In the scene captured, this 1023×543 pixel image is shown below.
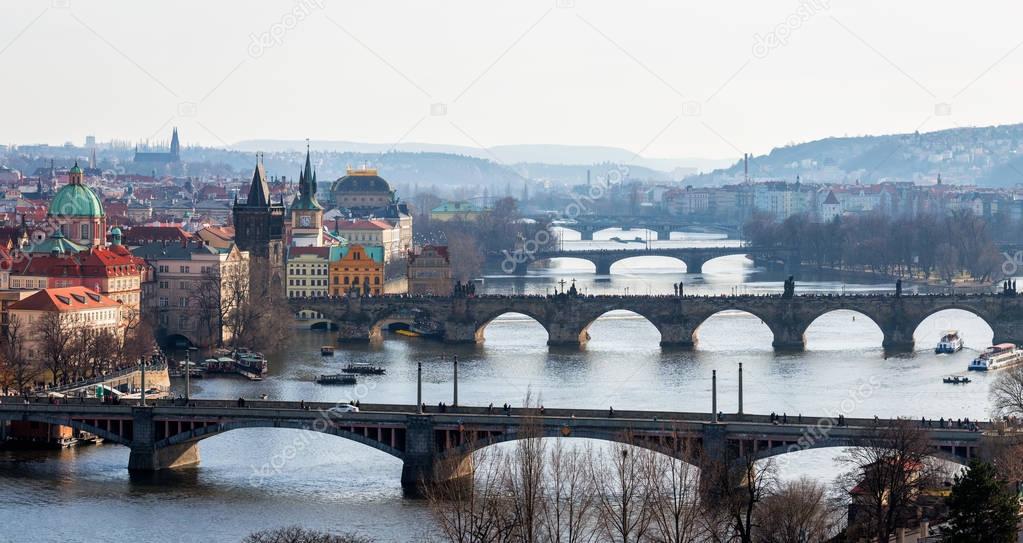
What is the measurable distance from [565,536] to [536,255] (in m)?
67.1

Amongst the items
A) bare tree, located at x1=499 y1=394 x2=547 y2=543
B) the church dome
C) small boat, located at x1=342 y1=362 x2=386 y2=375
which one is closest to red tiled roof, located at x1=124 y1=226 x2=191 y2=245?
small boat, located at x1=342 y1=362 x2=386 y2=375

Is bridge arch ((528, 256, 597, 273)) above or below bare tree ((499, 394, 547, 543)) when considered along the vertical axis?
above

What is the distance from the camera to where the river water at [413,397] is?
3722 centimetres

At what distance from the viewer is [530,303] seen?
6956cm

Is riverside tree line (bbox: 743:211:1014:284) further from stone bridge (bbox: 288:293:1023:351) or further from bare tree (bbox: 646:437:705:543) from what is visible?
bare tree (bbox: 646:437:705:543)

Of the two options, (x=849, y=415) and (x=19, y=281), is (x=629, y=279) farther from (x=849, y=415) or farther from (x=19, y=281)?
(x=849, y=415)

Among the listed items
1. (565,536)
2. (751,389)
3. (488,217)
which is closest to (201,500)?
(565,536)

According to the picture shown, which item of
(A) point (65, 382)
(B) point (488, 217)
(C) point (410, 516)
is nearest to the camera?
(C) point (410, 516)

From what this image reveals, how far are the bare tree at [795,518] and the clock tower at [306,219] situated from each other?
49640mm

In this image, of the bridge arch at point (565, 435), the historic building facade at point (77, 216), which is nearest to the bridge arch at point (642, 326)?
the historic building facade at point (77, 216)

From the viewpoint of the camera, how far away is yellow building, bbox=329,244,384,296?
77938 millimetres

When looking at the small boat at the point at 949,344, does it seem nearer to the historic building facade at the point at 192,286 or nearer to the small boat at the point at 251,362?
the small boat at the point at 251,362

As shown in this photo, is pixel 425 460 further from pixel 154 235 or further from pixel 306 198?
pixel 306 198

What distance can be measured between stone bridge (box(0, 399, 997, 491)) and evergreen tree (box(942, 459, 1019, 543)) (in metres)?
6.15
